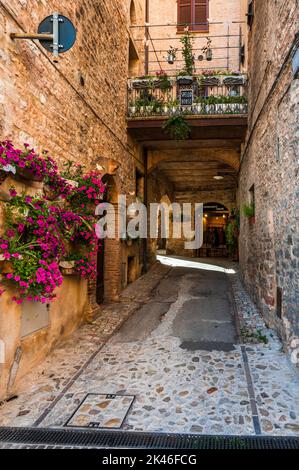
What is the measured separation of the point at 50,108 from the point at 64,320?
3.07 m

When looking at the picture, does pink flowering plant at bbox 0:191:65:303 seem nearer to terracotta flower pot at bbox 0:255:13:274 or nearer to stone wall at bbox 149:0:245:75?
terracotta flower pot at bbox 0:255:13:274

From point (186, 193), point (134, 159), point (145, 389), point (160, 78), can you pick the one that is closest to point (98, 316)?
point (145, 389)

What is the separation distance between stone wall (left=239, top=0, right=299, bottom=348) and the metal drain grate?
1612 mm

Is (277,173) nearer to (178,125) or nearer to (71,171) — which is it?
(71,171)

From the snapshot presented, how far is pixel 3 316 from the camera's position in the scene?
3531 millimetres

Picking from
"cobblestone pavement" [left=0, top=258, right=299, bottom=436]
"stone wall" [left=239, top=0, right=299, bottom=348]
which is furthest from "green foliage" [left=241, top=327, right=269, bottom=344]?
"stone wall" [left=239, top=0, right=299, bottom=348]

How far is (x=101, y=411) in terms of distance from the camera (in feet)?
10.8

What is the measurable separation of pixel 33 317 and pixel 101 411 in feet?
4.81

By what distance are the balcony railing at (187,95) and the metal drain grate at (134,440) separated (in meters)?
8.15

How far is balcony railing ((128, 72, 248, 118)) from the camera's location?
9281mm

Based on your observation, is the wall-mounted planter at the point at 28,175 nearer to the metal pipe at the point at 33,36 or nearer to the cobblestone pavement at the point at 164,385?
the metal pipe at the point at 33,36

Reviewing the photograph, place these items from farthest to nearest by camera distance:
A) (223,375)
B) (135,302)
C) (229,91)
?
(229,91) < (135,302) < (223,375)

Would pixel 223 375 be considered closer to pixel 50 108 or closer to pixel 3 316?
pixel 3 316

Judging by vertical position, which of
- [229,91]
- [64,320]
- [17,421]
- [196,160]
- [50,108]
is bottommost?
[17,421]
